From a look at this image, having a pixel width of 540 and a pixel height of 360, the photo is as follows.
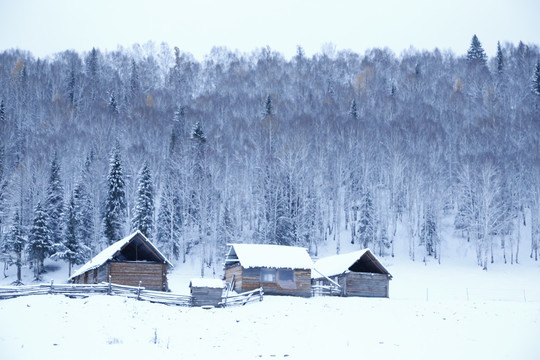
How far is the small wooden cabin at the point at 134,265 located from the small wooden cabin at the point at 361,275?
1308cm

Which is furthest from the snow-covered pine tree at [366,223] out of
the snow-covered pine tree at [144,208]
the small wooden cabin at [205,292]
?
the small wooden cabin at [205,292]

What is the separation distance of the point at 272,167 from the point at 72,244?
27123mm

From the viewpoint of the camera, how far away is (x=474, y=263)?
225 feet

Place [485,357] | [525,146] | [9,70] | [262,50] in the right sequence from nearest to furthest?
[485,357]
[525,146]
[9,70]
[262,50]

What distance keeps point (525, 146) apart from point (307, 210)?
1294 inches

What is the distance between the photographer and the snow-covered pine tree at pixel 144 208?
65375 mm

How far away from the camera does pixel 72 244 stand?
6191 centimetres

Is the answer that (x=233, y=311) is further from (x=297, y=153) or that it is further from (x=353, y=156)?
(x=353, y=156)

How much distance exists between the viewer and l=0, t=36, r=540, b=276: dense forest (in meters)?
68.6

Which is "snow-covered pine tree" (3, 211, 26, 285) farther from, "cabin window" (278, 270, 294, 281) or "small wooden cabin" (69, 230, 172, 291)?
"cabin window" (278, 270, 294, 281)

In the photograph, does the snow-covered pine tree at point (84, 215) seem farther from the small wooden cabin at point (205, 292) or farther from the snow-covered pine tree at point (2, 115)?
the small wooden cabin at point (205, 292)

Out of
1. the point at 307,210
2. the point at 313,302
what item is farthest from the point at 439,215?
the point at 313,302

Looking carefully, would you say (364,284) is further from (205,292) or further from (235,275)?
(205,292)

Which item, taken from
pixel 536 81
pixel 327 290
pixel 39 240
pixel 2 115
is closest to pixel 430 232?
pixel 327 290
